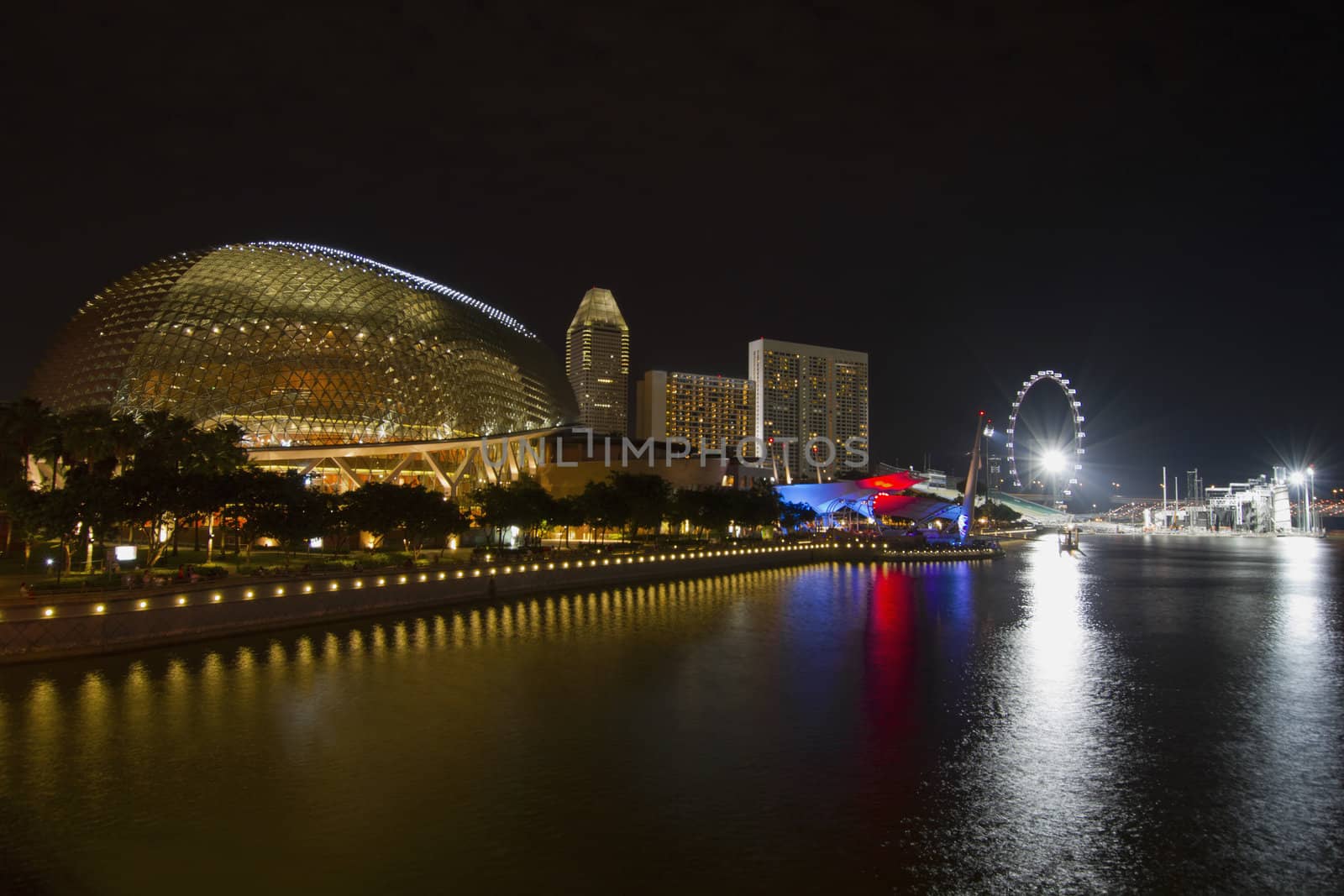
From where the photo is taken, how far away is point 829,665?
77.7ft

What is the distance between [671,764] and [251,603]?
17.4m

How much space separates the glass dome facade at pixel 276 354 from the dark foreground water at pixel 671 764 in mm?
30206

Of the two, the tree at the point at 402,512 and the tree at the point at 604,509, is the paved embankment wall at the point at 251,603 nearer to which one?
the tree at the point at 402,512

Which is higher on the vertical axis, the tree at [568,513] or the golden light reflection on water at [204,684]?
the tree at [568,513]

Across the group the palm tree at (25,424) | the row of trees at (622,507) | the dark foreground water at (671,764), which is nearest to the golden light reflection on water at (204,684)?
the dark foreground water at (671,764)

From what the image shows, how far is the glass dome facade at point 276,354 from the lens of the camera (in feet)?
176

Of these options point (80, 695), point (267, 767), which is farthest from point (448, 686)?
point (80, 695)

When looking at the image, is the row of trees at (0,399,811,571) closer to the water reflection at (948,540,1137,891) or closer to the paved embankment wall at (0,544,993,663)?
the paved embankment wall at (0,544,993,663)

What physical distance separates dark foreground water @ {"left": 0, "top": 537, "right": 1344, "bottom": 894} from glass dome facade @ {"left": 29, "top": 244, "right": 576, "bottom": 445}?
3021 centimetres

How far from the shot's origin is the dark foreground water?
10.7m

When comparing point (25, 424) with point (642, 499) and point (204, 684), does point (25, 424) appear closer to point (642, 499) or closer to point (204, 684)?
point (204, 684)

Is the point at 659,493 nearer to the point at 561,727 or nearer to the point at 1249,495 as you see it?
the point at 561,727

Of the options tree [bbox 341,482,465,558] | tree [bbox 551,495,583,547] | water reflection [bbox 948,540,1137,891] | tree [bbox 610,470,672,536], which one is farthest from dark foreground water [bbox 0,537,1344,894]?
tree [bbox 610,470,672,536]

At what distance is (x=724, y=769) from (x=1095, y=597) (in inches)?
1376
